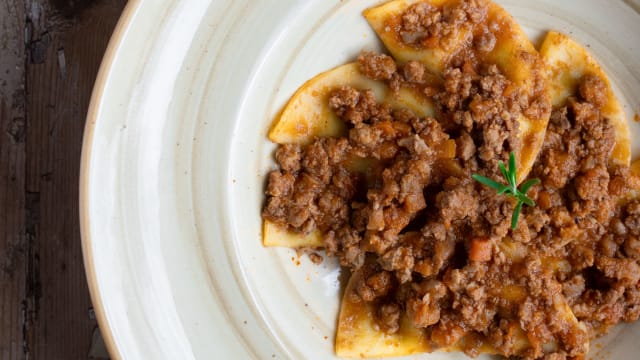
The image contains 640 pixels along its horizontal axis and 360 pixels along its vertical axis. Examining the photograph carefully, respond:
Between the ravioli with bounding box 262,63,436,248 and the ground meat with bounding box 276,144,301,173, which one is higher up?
the ravioli with bounding box 262,63,436,248

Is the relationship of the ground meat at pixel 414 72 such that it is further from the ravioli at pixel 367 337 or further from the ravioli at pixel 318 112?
the ravioli at pixel 367 337

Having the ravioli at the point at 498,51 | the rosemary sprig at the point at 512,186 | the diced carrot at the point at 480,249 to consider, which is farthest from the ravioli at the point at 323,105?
the diced carrot at the point at 480,249

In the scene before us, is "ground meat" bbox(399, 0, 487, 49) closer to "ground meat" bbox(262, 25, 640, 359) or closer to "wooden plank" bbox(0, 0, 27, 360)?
"ground meat" bbox(262, 25, 640, 359)

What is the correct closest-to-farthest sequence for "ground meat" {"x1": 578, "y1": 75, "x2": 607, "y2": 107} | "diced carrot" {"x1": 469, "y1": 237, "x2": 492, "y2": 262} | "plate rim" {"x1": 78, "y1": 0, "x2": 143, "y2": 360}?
"plate rim" {"x1": 78, "y1": 0, "x2": 143, "y2": 360} < "diced carrot" {"x1": 469, "y1": 237, "x2": 492, "y2": 262} < "ground meat" {"x1": 578, "y1": 75, "x2": 607, "y2": 107}

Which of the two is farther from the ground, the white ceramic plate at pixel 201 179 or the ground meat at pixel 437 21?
the ground meat at pixel 437 21

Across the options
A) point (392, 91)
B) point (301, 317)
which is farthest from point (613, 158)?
point (301, 317)

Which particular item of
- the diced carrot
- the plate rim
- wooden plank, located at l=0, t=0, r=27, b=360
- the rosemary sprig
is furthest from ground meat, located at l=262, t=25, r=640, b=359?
wooden plank, located at l=0, t=0, r=27, b=360

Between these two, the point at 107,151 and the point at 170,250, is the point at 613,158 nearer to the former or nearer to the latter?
the point at 170,250
